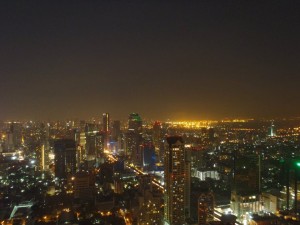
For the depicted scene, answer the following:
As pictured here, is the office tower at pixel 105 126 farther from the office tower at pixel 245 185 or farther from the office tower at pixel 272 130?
the office tower at pixel 245 185

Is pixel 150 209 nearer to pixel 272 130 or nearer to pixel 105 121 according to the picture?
pixel 272 130

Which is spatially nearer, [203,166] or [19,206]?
[19,206]

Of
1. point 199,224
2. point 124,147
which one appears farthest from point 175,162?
point 124,147

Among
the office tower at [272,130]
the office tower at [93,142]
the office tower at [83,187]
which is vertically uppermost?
the office tower at [272,130]

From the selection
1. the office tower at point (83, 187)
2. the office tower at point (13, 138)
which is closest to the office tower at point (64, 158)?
the office tower at point (83, 187)

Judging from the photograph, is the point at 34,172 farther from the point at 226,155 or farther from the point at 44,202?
the point at 226,155

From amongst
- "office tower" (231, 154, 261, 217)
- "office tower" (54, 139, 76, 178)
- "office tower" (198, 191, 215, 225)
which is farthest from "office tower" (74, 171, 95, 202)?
"office tower" (231, 154, 261, 217)

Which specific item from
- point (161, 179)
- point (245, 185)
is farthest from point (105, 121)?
point (245, 185)
